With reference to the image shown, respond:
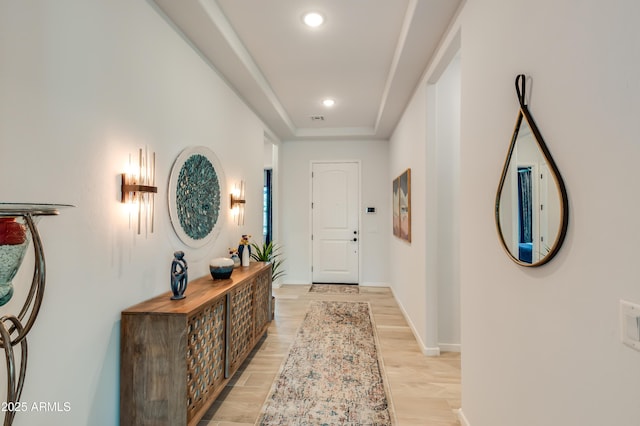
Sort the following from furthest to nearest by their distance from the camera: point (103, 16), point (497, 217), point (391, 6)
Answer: point (391, 6) → point (103, 16) → point (497, 217)

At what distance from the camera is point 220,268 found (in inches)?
99.7

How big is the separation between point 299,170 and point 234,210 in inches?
106

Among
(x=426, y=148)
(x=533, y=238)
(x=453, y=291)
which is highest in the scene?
(x=426, y=148)

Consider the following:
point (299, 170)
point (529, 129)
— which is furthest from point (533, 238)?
point (299, 170)

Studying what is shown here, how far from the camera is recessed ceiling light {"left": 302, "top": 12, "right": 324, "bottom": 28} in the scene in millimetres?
2401

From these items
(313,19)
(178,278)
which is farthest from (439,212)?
(178,278)

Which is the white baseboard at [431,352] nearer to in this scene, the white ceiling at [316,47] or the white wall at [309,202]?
the white ceiling at [316,47]

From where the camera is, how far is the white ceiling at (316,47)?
2242mm

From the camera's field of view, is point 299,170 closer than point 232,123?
No

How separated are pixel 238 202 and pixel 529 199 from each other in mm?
2744

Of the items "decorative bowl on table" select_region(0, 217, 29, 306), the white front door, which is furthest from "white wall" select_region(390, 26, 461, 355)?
"decorative bowl on table" select_region(0, 217, 29, 306)

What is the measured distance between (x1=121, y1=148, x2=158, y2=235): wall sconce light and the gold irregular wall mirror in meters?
1.86

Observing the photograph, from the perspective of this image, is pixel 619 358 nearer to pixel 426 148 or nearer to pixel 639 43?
pixel 639 43

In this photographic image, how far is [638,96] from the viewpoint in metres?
0.76
